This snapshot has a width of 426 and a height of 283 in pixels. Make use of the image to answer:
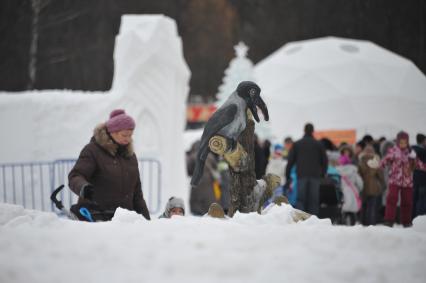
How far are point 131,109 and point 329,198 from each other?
4102mm

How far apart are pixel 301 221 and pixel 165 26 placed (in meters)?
8.12

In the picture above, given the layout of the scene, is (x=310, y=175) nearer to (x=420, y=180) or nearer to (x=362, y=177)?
(x=362, y=177)

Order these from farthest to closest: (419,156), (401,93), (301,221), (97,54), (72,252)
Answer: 1. (97,54)
2. (401,93)
3. (419,156)
4. (301,221)
5. (72,252)

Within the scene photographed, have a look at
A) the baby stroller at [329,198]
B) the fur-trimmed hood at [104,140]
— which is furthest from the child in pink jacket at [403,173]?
the fur-trimmed hood at [104,140]

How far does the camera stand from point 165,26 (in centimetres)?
1175

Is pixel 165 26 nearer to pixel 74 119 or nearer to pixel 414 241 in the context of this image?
pixel 74 119

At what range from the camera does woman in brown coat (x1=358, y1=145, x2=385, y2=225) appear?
10.1m

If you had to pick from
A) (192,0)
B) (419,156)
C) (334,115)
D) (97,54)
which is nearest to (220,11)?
(192,0)

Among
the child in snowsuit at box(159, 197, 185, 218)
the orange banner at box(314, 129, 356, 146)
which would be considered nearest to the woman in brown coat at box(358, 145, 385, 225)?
the child in snowsuit at box(159, 197, 185, 218)

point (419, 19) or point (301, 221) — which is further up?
point (419, 19)

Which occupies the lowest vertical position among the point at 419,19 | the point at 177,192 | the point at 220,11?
the point at 177,192

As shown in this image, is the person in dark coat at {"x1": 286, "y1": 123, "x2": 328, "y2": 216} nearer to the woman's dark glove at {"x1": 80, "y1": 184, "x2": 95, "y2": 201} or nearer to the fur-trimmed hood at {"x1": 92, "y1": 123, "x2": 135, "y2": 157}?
the fur-trimmed hood at {"x1": 92, "y1": 123, "x2": 135, "y2": 157}

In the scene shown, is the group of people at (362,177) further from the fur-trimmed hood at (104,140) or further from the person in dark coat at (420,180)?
the fur-trimmed hood at (104,140)

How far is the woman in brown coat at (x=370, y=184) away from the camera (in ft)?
33.1
